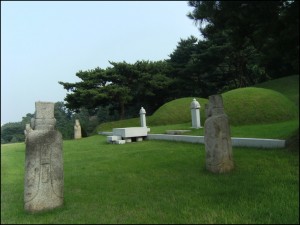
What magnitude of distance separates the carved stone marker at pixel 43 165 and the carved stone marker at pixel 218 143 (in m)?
2.90

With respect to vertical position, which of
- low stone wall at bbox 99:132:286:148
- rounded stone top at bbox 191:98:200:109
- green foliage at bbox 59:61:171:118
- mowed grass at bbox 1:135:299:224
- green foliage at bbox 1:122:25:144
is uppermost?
green foliage at bbox 59:61:171:118

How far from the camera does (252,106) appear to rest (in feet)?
41.7

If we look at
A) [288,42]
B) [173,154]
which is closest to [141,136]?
[173,154]

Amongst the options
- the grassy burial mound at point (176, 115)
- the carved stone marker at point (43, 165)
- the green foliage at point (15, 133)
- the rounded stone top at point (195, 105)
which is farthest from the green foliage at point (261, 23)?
the green foliage at point (15, 133)

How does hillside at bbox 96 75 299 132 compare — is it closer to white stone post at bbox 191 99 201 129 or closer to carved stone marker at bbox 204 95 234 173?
white stone post at bbox 191 99 201 129

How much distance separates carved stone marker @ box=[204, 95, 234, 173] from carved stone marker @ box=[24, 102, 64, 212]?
9.52 feet

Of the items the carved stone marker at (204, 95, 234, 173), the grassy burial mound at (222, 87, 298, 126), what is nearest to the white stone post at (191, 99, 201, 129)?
the grassy burial mound at (222, 87, 298, 126)

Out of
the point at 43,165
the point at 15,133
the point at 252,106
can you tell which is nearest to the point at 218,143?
the point at 43,165

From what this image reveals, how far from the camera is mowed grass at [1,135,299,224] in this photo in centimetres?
391

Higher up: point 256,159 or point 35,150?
point 35,150

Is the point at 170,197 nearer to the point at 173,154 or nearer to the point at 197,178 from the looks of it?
the point at 197,178

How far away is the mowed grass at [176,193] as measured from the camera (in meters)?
3.91

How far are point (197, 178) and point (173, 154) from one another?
3120 mm

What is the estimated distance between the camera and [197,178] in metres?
5.86
